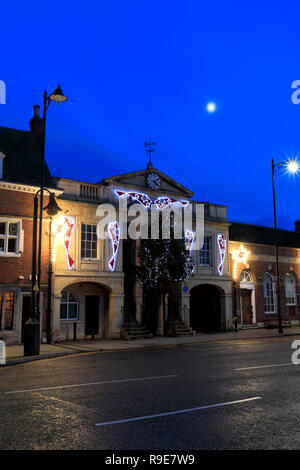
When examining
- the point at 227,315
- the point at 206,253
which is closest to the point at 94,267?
the point at 206,253

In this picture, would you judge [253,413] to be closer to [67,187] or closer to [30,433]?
[30,433]

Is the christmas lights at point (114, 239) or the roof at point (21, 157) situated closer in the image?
the roof at point (21, 157)

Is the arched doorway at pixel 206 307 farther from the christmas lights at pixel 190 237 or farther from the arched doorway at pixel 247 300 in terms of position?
the christmas lights at pixel 190 237

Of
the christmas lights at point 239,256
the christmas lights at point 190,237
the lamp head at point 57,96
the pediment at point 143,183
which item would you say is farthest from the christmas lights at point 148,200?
the lamp head at point 57,96

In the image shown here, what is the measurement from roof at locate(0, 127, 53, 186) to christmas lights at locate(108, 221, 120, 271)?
13.8 ft

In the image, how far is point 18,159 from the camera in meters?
22.4

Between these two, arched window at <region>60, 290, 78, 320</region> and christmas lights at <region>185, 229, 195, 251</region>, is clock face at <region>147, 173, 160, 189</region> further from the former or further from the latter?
arched window at <region>60, 290, 78, 320</region>

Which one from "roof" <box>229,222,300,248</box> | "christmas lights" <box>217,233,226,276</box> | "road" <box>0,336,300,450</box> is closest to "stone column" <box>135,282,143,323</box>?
"christmas lights" <box>217,233,226,276</box>

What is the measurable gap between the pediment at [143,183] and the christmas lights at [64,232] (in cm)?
370

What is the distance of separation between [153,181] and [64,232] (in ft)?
A: 23.9

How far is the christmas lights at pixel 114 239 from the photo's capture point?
23.8m

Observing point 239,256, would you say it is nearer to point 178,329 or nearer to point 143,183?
point 178,329

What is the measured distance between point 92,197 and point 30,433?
19130 millimetres

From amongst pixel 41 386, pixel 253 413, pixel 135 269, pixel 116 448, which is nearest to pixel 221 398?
pixel 253 413
